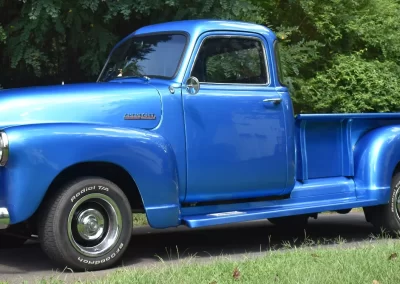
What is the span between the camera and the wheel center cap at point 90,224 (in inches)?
236

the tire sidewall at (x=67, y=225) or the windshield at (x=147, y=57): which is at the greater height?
the windshield at (x=147, y=57)

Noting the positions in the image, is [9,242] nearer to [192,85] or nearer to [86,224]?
[86,224]

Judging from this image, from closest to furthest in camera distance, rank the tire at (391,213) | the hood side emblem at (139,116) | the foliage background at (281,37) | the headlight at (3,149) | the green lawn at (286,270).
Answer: the green lawn at (286,270), the headlight at (3,149), the hood side emblem at (139,116), the tire at (391,213), the foliage background at (281,37)

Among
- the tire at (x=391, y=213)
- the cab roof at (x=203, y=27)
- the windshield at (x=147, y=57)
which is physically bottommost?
the tire at (x=391, y=213)

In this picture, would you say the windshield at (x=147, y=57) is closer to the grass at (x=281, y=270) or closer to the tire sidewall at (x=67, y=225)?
the tire sidewall at (x=67, y=225)

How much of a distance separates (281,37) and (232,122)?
6092 mm

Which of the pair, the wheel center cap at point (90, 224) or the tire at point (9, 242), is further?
the tire at point (9, 242)

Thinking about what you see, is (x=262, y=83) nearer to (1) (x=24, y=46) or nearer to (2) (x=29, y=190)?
(2) (x=29, y=190)

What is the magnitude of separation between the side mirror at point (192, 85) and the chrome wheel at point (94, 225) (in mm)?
1196

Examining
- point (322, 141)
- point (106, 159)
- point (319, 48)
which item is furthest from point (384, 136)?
point (319, 48)

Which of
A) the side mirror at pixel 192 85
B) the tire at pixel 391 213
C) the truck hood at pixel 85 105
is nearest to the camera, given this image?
the truck hood at pixel 85 105

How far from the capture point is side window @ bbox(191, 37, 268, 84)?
693 centimetres

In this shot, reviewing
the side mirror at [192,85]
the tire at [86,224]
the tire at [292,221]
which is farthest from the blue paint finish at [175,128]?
the tire at [292,221]

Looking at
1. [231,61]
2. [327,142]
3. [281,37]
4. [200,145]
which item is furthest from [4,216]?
[281,37]
